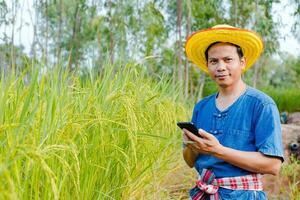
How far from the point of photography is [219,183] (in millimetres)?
2006

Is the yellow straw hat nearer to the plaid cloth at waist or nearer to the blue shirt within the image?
the blue shirt

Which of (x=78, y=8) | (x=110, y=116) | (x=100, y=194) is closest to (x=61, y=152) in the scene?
(x=100, y=194)

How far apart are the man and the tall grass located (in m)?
0.21

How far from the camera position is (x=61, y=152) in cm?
203

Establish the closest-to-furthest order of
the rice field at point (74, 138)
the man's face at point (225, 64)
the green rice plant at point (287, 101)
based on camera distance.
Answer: the rice field at point (74, 138), the man's face at point (225, 64), the green rice plant at point (287, 101)

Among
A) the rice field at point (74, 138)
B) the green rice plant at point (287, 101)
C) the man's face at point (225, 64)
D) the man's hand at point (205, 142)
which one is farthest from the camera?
the green rice plant at point (287, 101)

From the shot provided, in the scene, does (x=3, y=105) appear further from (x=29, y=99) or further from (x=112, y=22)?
(x=112, y=22)

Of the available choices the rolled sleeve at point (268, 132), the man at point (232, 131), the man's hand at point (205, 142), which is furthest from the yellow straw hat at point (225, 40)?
the man's hand at point (205, 142)

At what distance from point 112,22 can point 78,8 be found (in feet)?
10.5

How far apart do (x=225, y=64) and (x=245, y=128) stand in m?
0.24

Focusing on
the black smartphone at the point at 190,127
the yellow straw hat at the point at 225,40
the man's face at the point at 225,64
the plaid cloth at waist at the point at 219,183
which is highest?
the yellow straw hat at the point at 225,40

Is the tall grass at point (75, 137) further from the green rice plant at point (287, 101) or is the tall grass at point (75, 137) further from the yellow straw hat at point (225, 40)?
the green rice plant at point (287, 101)

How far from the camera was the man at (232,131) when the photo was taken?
1.92 metres

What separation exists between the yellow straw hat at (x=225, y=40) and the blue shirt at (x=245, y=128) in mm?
198
